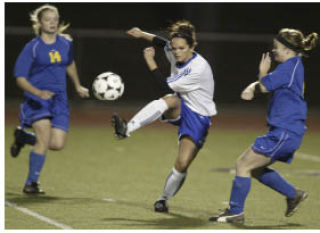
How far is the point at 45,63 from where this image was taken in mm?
8703

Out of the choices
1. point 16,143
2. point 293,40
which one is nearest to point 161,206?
point 293,40

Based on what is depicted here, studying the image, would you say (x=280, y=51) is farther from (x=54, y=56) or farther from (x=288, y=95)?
(x=54, y=56)

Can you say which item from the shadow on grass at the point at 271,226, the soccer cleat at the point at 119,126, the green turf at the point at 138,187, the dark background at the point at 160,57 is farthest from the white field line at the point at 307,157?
the dark background at the point at 160,57

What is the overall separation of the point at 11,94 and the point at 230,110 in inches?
216

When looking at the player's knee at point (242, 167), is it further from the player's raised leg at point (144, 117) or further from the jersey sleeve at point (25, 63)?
the jersey sleeve at point (25, 63)

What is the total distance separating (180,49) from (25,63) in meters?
1.82

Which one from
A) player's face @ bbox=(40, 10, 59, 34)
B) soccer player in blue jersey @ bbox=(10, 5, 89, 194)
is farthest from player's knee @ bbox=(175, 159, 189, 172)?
player's face @ bbox=(40, 10, 59, 34)

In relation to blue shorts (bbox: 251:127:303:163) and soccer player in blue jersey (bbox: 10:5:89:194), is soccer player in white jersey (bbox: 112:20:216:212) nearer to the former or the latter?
blue shorts (bbox: 251:127:303:163)

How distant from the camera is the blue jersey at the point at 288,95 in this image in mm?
6930

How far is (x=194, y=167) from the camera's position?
11.2 metres

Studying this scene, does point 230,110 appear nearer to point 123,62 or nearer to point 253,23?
point 123,62

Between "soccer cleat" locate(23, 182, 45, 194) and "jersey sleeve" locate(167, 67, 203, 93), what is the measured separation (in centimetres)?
206

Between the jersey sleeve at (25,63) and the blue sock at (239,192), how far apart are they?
263 centimetres

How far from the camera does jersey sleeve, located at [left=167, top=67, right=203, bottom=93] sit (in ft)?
25.0
